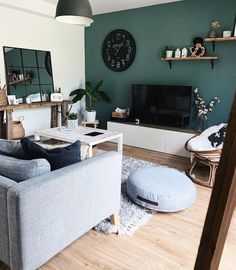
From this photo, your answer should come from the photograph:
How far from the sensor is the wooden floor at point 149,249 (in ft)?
5.57

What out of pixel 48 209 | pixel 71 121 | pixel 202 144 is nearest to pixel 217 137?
pixel 202 144

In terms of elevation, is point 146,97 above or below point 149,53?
below

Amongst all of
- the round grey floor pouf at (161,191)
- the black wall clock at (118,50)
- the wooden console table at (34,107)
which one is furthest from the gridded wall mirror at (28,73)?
the round grey floor pouf at (161,191)

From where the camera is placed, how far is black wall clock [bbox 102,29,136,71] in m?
4.61

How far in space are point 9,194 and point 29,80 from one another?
3540mm

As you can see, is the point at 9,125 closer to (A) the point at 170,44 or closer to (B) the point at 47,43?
(B) the point at 47,43

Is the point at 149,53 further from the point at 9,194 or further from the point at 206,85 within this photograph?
the point at 9,194

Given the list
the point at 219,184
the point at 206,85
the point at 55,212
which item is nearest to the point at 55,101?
the point at 206,85

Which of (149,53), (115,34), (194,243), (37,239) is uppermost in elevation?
(115,34)

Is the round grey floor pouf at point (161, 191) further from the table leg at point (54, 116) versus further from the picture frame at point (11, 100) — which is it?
the table leg at point (54, 116)

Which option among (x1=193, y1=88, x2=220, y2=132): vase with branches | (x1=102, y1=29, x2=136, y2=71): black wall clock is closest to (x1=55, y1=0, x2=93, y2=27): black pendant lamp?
(x1=102, y1=29, x2=136, y2=71): black wall clock

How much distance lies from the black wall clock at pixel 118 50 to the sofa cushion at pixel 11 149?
3.31 metres

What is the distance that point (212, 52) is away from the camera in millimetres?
3783

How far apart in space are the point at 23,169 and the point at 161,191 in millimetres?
Result: 1292
